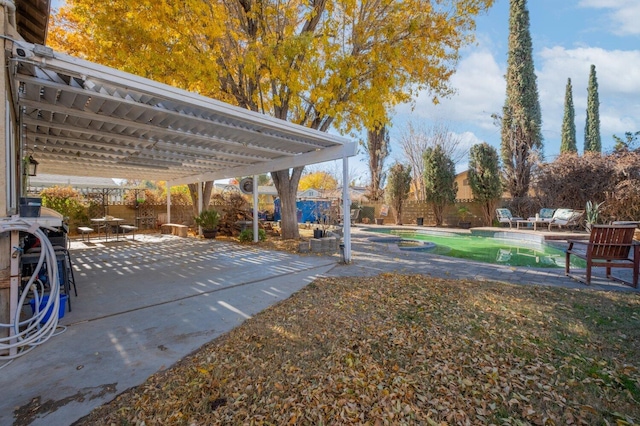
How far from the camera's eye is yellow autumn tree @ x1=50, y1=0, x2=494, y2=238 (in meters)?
6.86

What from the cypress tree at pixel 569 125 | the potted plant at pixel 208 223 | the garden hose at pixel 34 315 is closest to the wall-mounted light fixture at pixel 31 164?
the potted plant at pixel 208 223

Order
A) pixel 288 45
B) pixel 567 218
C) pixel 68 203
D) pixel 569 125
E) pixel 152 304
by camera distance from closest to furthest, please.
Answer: pixel 152 304 < pixel 288 45 < pixel 567 218 < pixel 68 203 < pixel 569 125

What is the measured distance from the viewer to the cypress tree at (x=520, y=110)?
1487 cm

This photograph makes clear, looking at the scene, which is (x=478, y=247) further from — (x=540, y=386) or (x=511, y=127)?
(x=511, y=127)

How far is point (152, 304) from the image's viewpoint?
3.89 metres

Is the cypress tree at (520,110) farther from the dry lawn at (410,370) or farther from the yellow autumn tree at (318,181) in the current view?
the yellow autumn tree at (318,181)

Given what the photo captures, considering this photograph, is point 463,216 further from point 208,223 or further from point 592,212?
point 208,223

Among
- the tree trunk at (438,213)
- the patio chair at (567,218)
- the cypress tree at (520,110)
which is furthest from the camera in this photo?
the tree trunk at (438,213)

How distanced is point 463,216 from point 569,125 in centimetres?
1782

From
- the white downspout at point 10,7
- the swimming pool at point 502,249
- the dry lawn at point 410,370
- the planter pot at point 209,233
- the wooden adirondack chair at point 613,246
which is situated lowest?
the dry lawn at point 410,370

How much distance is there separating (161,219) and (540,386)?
1516 centimetres

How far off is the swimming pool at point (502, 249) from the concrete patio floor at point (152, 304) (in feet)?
3.79

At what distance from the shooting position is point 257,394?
6.80 ft

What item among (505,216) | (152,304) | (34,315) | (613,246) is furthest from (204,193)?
(505,216)
